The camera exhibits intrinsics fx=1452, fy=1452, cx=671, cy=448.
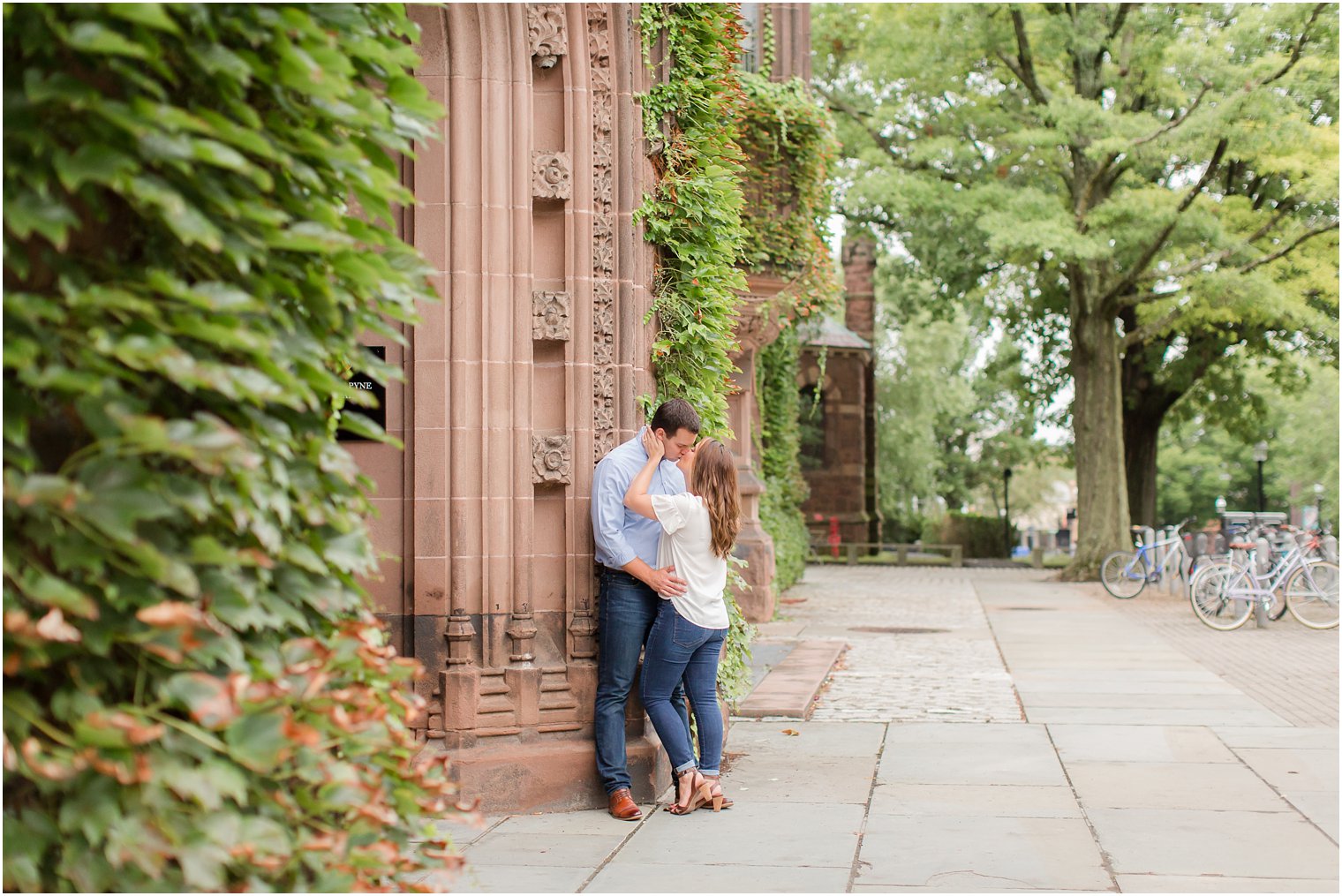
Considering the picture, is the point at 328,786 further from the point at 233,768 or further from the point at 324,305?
the point at 324,305

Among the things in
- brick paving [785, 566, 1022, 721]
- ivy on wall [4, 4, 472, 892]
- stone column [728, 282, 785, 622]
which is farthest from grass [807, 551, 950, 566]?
ivy on wall [4, 4, 472, 892]

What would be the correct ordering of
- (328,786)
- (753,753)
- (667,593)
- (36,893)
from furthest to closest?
1. (753,753)
2. (667,593)
3. (328,786)
4. (36,893)

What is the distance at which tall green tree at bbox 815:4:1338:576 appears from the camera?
24.7 meters

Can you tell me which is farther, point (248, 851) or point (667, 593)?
point (667, 593)

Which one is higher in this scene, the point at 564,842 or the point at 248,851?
the point at 248,851

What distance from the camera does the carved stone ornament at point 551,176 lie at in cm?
703

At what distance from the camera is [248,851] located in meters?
2.38

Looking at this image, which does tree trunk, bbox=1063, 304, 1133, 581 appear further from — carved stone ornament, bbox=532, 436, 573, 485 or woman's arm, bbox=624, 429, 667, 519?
woman's arm, bbox=624, 429, 667, 519

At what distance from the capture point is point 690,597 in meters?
6.75

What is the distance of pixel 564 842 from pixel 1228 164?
26272mm

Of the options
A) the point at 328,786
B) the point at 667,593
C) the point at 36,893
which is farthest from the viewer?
the point at 667,593

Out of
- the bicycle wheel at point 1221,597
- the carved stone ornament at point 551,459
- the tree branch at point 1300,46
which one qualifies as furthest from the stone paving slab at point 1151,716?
the tree branch at point 1300,46

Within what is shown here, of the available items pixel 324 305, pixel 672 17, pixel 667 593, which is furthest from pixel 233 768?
pixel 672 17

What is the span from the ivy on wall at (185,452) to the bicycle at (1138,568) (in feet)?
70.6
